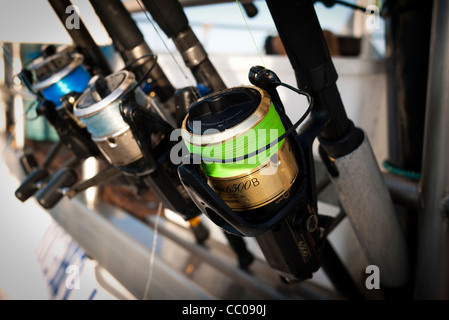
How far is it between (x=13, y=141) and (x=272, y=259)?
9.44 feet

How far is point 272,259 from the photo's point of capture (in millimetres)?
771

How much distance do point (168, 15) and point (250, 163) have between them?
1.59 ft

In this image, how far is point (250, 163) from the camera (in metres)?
0.60

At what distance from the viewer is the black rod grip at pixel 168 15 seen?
2.74ft

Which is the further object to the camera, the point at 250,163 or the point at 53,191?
the point at 53,191

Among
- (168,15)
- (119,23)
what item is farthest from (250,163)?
(119,23)

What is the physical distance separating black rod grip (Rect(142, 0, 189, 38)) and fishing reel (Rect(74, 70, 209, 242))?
153mm

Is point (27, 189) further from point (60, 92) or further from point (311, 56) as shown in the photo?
point (311, 56)

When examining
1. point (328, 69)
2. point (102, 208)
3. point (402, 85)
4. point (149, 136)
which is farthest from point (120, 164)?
point (102, 208)

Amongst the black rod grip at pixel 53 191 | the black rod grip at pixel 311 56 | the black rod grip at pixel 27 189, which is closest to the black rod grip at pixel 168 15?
the black rod grip at pixel 311 56

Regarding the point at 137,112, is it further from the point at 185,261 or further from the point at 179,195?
the point at 185,261

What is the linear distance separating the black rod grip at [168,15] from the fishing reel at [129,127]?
15 cm

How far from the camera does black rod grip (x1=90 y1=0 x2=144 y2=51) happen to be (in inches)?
35.6

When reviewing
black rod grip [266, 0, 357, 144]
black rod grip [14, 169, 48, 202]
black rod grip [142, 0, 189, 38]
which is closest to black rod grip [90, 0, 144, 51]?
black rod grip [142, 0, 189, 38]
